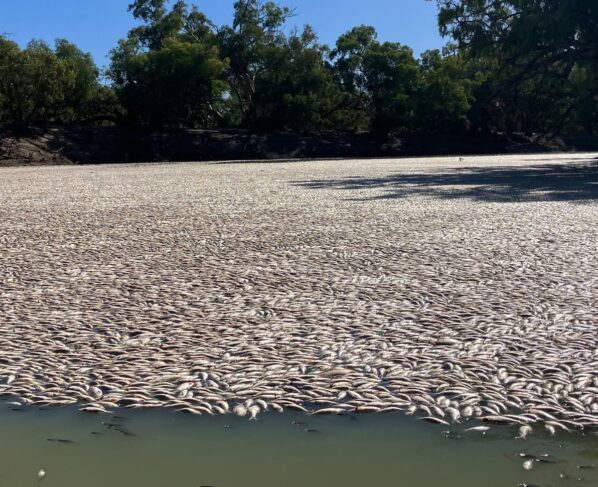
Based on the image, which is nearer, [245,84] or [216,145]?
[216,145]

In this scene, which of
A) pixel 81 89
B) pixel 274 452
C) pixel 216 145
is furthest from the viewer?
pixel 81 89

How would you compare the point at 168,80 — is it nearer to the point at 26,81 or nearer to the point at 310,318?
the point at 26,81

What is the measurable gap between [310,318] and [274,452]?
2234mm

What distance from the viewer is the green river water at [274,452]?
9.32ft

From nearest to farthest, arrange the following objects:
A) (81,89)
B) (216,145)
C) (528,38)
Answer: (528,38), (216,145), (81,89)

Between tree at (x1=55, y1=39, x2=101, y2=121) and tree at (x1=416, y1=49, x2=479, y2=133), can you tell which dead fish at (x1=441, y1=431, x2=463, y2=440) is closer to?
tree at (x1=55, y1=39, x2=101, y2=121)

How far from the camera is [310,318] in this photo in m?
5.28

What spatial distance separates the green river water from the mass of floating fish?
141mm

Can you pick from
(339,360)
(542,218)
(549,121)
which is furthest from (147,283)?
(549,121)

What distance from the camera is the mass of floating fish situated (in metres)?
3.68

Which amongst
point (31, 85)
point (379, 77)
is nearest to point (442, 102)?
point (379, 77)

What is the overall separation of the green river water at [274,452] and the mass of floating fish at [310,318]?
14cm

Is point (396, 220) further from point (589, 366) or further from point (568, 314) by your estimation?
point (589, 366)

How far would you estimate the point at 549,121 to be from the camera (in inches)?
2756
